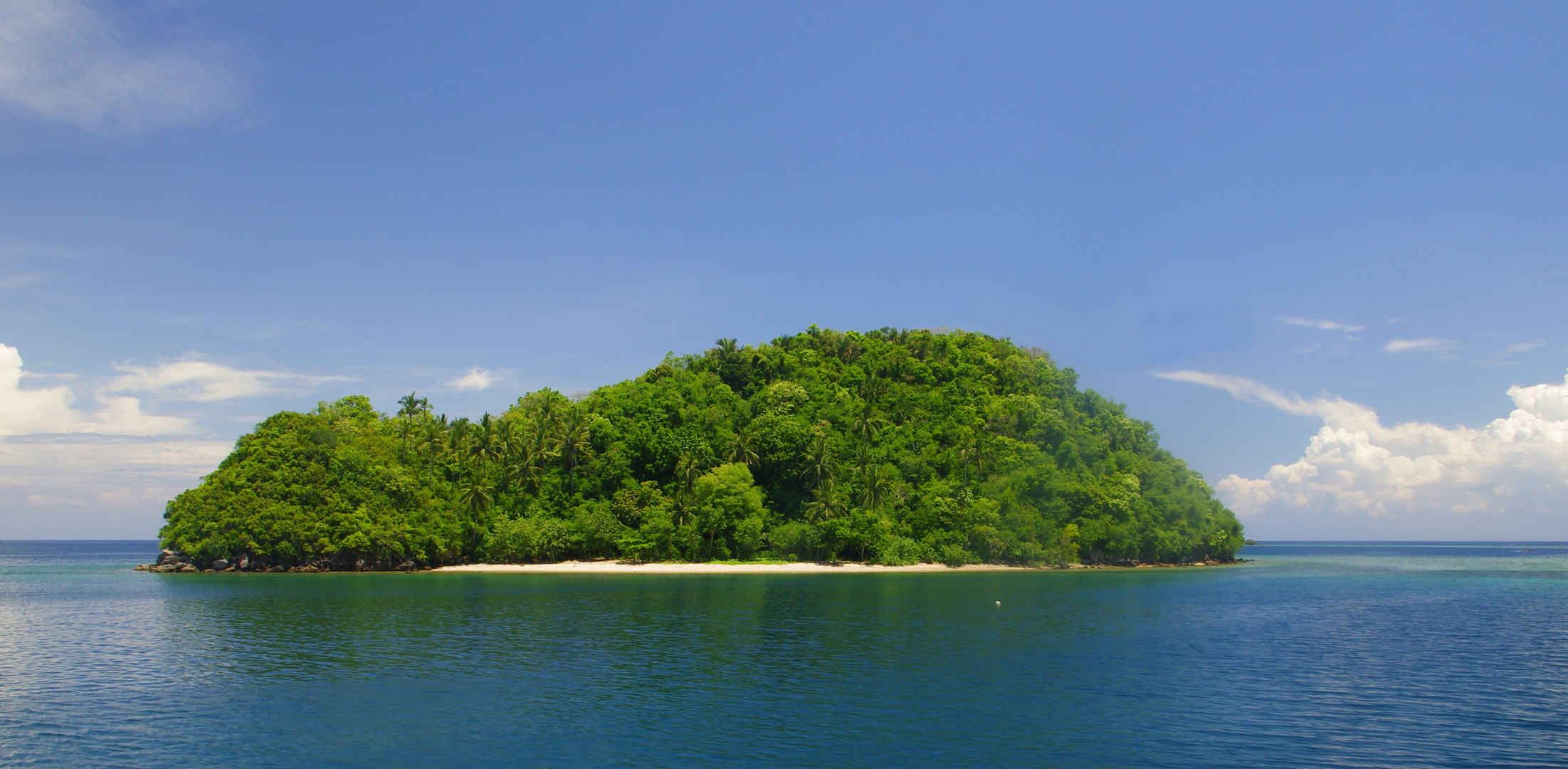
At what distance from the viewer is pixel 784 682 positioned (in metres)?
39.7

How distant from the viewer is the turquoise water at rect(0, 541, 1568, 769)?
29.0 meters

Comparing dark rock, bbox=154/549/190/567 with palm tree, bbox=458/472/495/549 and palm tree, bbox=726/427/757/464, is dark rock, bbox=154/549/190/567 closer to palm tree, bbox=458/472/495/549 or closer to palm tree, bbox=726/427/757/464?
palm tree, bbox=458/472/495/549

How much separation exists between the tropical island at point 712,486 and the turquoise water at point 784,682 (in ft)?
149

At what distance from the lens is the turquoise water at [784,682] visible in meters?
29.0

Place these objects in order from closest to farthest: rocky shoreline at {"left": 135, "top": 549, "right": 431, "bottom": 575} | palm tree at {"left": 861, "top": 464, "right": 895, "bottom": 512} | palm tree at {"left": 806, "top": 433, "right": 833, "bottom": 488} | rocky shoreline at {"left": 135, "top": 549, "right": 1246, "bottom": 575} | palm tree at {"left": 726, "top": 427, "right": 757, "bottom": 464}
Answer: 1. rocky shoreline at {"left": 135, "top": 549, "right": 1246, "bottom": 575}
2. rocky shoreline at {"left": 135, "top": 549, "right": 431, "bottom": 575}
3. palm tree at {"left": 861, "top": 464, "right": 895, "bottom": 512}
4. palm tree at {"left": 806, "top": 433, "right": 833, "bottom": 488}
5. palm tree at {"left": 726, "top": 427, "right": 757, "bottom": 464}

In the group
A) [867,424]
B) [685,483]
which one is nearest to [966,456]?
[867,424]

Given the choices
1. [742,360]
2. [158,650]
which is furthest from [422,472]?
[158,650]

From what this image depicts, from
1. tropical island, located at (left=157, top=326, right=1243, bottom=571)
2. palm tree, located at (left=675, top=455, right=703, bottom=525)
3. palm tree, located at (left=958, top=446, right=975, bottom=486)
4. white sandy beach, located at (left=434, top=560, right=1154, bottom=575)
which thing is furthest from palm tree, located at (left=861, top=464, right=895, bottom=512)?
palm tree, located at (left=675, top=455, right=703, bottom=525)

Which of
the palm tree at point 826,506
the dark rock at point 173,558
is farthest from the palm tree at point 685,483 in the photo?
the dark rock at point 173,558

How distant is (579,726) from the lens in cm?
3186

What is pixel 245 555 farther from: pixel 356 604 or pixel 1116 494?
pixel 1116 494

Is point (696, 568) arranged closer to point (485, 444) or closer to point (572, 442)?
point (572, 442)

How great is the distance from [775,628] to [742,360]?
11809 centimetres

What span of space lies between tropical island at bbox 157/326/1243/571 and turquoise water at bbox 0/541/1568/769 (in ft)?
149
